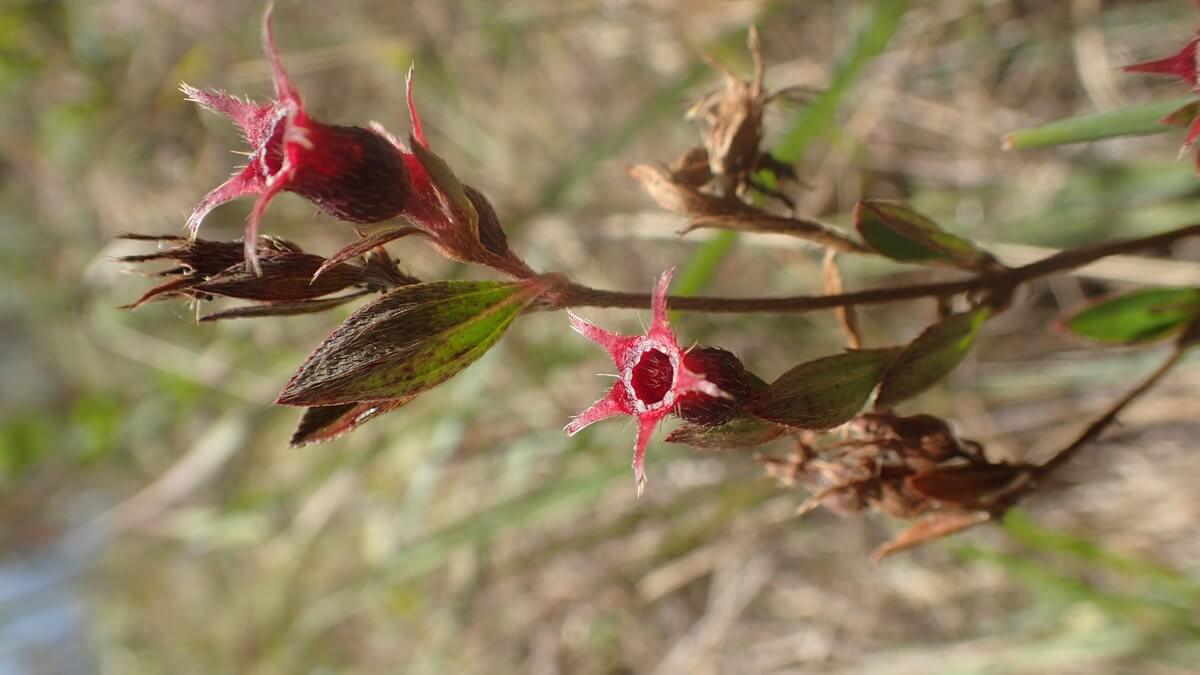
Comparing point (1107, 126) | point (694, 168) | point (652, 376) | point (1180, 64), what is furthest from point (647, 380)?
point (1107, 126)

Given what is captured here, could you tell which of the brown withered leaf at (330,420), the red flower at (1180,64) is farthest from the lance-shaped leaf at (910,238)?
the brown withered leaf at (330,420)

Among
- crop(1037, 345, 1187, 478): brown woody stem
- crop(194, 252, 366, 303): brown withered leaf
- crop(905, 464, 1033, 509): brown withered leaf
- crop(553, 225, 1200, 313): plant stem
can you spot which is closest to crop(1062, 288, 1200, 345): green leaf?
crop(1037, 345, 1187, 478): brown woody stem

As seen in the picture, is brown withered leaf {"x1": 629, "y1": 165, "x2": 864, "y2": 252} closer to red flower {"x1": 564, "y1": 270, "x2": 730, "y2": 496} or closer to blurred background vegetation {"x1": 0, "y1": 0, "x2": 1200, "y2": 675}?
red flower {"x1": 564, "y1": 270, "x2": 730, "y2": 496}

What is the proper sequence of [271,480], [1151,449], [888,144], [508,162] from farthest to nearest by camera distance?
[271,480]
[508,162]
[888,144]
[1151,449]

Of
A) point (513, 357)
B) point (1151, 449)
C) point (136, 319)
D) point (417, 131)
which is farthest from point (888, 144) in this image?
point (136, 319)

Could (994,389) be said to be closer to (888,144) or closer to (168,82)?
(888,144)

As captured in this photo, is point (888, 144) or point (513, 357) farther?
point (513, 357)

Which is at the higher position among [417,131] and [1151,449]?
[417,131]

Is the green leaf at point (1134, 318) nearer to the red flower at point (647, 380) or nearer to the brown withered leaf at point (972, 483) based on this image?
the brown withered leaf at point (972, 483)
